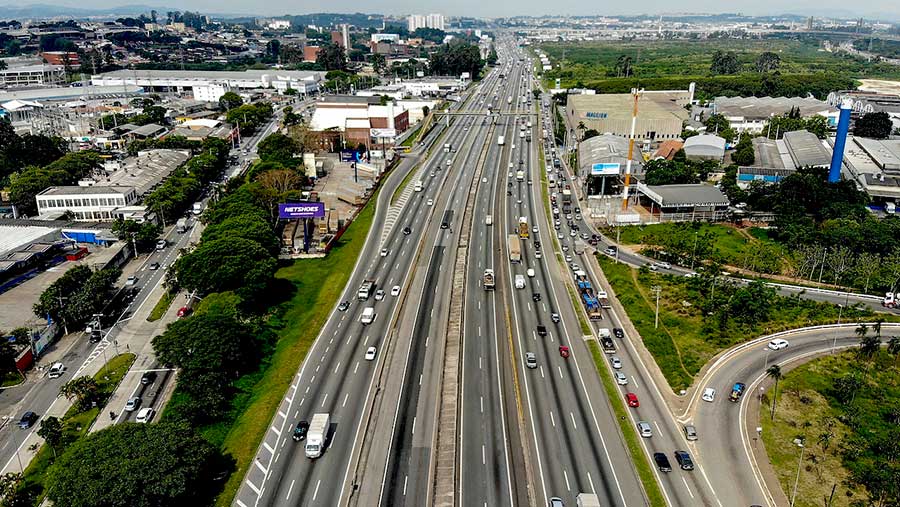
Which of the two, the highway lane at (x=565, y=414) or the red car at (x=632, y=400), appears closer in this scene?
the highway lane at (x=565, y=414)

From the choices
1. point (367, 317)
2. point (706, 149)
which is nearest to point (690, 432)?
point (367, 317)

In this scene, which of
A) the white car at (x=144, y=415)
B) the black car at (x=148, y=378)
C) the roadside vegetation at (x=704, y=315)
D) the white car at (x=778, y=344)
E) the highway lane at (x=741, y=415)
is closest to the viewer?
the highway lane at (x=741, y=415)

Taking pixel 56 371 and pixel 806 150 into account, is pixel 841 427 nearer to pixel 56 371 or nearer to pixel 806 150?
pixel 56 371

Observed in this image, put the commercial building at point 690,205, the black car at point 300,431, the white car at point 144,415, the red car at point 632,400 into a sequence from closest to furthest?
the black car at point 300,431 → the white car at point 144,415 → the red car at point 632,400 → the commercial building at point 690,205

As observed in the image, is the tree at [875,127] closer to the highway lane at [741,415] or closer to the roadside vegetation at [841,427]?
the highway lane at [741,415]

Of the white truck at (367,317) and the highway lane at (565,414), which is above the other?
the white truck at (367,317)

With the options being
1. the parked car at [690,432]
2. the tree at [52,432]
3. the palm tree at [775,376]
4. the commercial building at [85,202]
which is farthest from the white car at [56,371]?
the palm tree at [775,376]
